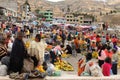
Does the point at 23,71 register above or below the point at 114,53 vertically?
above

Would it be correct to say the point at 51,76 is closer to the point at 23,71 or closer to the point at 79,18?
the point at 23,71

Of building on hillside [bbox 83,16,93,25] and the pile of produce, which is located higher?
the pile of produce

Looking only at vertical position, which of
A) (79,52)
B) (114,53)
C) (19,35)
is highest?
(19,35)

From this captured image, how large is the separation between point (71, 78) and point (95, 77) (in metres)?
0.70

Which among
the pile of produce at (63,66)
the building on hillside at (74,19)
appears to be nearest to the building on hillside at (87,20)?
the building on hillside at (74,19)

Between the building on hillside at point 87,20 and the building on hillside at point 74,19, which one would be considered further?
the building on hillside at point 74,19

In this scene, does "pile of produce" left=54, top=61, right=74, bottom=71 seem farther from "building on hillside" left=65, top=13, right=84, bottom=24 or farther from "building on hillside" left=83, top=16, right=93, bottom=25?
"building on hillside" left=65, top=13, right=84, bottom=24

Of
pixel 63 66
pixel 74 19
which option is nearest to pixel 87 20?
pixel 74 19

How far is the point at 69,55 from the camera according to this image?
65.1 feet

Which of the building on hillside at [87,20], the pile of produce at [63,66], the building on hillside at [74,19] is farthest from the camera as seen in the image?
the building on hillside at [74,19]

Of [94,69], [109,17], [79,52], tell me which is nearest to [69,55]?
[79,52]

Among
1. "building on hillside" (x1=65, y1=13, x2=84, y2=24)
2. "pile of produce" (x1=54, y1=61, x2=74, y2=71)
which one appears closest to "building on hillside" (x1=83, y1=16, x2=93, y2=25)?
Result: "building on hillside" (x1=65, y1=13, x2=84, y2=24)

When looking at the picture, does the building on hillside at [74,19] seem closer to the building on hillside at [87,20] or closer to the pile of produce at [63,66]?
the building on hillside at [87,20]

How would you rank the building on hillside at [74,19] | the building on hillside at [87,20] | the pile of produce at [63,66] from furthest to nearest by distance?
the building on hillside at [74,19], the building on hillside at [87,20], the pile of produce at [63,66]
